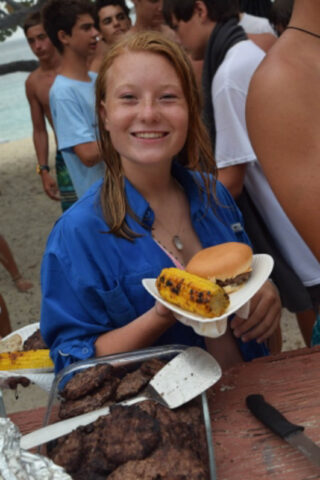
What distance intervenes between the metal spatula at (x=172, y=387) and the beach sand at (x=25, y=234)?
2728 millimetres

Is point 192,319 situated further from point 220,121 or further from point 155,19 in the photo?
point 155,19

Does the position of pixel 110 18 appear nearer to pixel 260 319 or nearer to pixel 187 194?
pixel 187 194

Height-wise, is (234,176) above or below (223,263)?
below

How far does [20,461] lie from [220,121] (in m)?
1.92

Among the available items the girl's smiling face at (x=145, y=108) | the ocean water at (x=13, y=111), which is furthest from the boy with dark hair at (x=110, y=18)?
the ocean water at (x=13, y=111)

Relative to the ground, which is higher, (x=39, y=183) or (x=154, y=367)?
(x=154, y=367)

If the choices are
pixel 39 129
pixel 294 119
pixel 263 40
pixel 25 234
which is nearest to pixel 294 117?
pixel 294 119

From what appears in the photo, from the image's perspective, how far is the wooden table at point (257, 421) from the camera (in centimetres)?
102

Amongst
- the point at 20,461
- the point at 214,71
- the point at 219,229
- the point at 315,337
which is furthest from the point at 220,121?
the point at 20,461

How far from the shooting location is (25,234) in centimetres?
707

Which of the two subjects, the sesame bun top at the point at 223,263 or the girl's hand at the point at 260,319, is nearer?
the sesame bun top at the point at 223,263

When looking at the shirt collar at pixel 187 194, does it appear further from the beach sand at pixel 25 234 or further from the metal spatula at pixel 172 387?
the beach sand at pixel 25 234

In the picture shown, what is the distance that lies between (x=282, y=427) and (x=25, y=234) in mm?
6331

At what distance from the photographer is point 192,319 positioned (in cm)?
115
